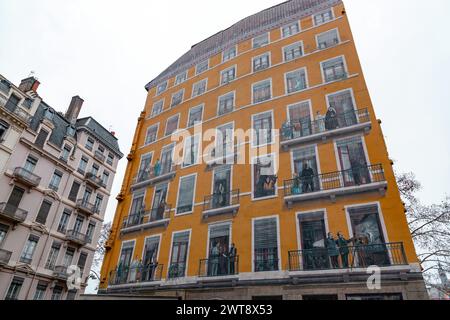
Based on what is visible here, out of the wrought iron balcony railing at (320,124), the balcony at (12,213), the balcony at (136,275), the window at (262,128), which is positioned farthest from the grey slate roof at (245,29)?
the balcony at (12,213)

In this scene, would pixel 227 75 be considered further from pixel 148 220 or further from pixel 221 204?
pixel 148 220

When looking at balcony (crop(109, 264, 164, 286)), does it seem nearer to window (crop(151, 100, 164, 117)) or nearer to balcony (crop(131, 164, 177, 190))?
balcony (crop(131, 164, 177, 190))

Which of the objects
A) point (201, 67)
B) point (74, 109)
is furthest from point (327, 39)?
point (74, 109)

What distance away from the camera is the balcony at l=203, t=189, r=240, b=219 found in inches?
526

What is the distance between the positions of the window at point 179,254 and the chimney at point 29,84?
25.6 m

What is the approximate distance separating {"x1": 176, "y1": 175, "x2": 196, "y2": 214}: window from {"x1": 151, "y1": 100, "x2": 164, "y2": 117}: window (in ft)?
24.3

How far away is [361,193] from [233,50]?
1376 centimetres

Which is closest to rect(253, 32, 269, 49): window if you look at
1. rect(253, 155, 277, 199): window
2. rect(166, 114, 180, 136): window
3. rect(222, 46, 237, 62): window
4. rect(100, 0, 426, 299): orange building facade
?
rect(100, 0, 426, 299): orange building facade

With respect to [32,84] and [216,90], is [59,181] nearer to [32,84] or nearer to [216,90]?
[32,84]

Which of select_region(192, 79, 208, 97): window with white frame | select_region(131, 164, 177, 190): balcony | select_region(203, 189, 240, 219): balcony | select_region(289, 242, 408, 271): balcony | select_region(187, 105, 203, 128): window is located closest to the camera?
select_region(289, 242, 408, 271): balcony

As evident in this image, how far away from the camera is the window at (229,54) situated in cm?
1984

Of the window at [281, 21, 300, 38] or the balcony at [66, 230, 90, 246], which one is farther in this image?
the balcony at [66, 230, 90, 246]

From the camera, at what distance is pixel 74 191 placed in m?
29.5
